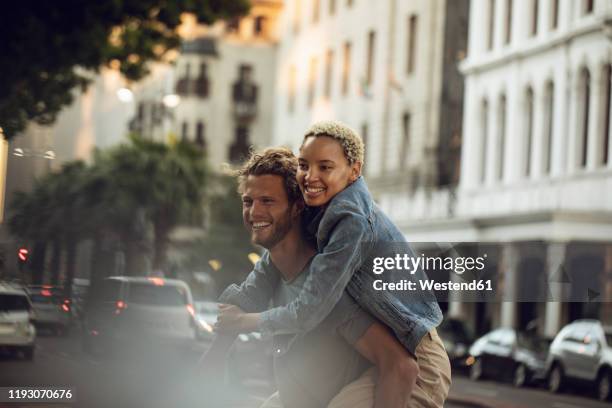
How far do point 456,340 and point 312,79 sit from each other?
91.3ft

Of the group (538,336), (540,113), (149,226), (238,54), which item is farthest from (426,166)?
(149,226)

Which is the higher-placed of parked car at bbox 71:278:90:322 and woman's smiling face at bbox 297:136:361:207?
woman's smiling face at bbox 297:136:361:207

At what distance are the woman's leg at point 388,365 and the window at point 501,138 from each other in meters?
38.6

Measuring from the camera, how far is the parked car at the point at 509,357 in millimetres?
22375

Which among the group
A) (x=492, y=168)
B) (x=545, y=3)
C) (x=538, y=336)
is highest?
(x=545, y=3)

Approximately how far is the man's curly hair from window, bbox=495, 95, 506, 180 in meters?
38.5

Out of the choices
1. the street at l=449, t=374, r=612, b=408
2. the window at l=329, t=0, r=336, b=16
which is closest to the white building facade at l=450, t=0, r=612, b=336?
the street at l=449, t=374, r=612, b=408

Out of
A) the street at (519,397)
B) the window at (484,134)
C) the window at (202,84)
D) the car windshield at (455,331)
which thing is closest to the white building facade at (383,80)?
the window at (484,134)

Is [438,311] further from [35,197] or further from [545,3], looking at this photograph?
[545,3]

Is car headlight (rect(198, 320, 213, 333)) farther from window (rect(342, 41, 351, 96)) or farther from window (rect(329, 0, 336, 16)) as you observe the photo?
window (rect(329, 0, 336, 16))

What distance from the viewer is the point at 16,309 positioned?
16.6 ft

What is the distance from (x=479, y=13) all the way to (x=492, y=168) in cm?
433

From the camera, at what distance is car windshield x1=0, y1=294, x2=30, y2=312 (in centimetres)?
497

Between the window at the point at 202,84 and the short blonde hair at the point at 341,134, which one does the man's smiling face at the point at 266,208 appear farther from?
the window at the point at 202,84
